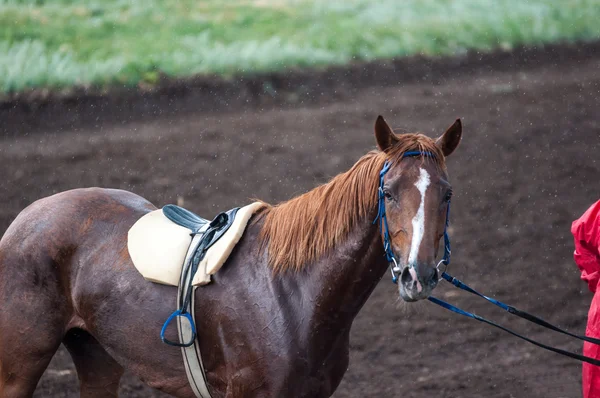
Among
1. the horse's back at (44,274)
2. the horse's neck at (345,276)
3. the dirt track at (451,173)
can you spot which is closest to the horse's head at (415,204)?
the horse's neck at (345,276)

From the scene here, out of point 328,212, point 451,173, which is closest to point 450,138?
point 328,212

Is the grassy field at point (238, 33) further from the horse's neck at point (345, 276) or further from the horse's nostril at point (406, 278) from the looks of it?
the horse's nostril at point (406, 278)

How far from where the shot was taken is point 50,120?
907cm

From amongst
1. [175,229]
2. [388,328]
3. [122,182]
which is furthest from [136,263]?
[122,182]

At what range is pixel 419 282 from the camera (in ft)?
10.3

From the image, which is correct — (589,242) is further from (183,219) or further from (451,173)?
(451,173)

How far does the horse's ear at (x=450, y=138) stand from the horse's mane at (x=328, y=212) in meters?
0.06

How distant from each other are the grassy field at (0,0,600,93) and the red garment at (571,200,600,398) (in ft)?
21.9

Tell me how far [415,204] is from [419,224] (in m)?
0.09

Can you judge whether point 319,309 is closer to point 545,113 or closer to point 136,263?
point 136,263

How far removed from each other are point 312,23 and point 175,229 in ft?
26.7

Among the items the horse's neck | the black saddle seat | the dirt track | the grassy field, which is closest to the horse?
the horse's neck

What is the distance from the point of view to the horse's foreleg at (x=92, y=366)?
14.0ft

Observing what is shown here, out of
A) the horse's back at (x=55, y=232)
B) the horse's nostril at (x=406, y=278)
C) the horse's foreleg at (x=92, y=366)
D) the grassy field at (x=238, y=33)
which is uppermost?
the horse's nostril at (x=406, y=278)
